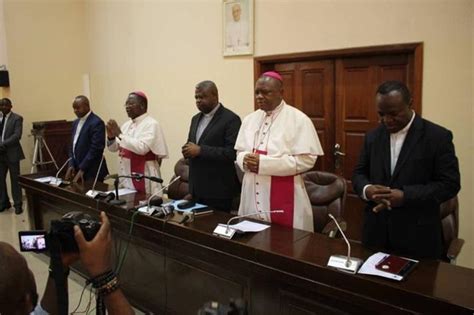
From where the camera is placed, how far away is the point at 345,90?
4.05 metres

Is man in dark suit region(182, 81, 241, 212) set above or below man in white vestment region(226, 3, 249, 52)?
below

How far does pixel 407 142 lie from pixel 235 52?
Answer: 314cm

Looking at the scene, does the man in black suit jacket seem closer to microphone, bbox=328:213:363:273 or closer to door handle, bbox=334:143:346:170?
microphone, bbox=328:213:363:273

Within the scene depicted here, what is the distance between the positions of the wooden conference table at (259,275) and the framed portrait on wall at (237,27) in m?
2.32

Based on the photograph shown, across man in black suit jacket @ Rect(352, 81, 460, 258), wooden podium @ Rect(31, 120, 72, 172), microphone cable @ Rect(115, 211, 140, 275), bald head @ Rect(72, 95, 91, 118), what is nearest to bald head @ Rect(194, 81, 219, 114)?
microphone cable @ Rect(115, 211, 140, 275)

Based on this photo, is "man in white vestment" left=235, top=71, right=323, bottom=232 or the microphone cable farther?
the microphone cable

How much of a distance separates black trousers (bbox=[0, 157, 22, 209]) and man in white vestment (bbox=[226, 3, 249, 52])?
3381 millimetres

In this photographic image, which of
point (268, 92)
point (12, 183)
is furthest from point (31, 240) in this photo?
point (12, 183)

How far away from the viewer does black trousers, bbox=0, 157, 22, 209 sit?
5.69 meters

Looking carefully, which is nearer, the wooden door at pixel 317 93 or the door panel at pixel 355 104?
the door panel at pixel 355 104

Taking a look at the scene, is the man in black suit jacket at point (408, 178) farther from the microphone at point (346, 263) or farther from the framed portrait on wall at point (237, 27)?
the framed portrait on wall at point (237, 27)

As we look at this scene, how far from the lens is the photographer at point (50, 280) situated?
103 cm

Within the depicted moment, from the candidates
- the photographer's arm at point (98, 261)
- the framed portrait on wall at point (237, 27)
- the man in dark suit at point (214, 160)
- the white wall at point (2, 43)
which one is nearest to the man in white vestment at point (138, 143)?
the man in dark suit at point (214, 160)

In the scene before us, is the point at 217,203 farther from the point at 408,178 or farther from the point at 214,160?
the point at 408,178
